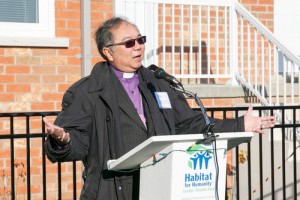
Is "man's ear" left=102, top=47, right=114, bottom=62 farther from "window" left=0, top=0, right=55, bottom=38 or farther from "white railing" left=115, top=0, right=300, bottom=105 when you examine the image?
"white railing" left=115, top=0, right=300, bottom=105

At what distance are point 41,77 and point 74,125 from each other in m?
4.53

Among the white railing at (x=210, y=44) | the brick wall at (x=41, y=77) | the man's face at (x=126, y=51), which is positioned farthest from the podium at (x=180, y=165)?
the white railing at (x=210, y=44)

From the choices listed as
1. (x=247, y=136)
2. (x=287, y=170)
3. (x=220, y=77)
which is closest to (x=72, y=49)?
(x=220, y=77)

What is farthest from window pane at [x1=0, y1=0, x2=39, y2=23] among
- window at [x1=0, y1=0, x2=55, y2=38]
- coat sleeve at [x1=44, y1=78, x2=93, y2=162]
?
coat sleeve at [x1=44, y1=78, x2=93, y2=162]

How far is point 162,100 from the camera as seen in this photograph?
438 centimetres

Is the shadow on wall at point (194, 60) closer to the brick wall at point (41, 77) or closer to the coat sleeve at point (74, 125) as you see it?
the brick wall at point (41, 77)

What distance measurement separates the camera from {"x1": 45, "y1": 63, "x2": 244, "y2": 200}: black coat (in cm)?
416

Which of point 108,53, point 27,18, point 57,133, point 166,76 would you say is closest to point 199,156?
point 166,76

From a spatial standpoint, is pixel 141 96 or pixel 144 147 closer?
pixel 144 147

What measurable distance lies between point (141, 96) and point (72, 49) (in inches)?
177

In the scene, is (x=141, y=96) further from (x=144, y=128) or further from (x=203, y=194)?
(x=203, y=194)

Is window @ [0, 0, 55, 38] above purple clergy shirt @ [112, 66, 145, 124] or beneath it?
Answer: above

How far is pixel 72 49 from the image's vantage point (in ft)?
28.8

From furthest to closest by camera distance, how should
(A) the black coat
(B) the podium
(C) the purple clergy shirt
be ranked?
(C) the purple clergy shirt, (A) the black coat, (B) the podium
